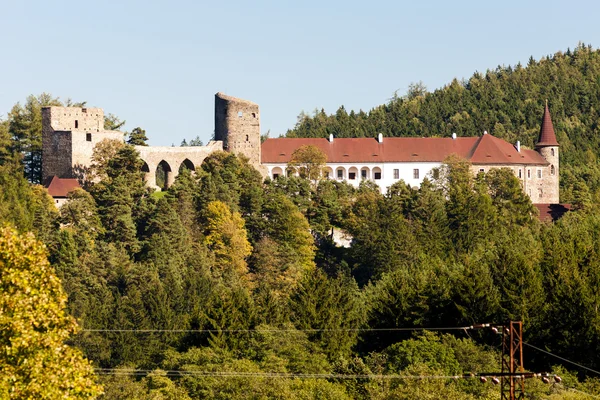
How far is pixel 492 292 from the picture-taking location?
2156 inches

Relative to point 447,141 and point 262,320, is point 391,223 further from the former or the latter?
point 262,320

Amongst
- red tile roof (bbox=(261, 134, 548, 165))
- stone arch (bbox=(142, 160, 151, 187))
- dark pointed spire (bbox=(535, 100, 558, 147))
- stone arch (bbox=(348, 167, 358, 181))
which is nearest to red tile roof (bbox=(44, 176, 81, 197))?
stone arch (bbox=(142, 160, 151, 187))

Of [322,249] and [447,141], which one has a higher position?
[447,141]

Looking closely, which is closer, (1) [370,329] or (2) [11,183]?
(1) [370,329]

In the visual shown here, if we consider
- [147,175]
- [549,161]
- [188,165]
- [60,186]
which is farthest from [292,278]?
[549,161]

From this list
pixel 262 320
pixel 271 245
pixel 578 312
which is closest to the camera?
pixel 578 312

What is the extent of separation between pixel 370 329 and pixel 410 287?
10.0ft

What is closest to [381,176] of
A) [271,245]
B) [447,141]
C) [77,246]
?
[447,141]

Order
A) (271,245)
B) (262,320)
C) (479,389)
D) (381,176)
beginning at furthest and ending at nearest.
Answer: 1. (381,176)
2. (271,245)
3. (262,320)
4. (479,389)

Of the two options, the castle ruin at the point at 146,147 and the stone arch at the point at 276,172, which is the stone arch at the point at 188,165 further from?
the stone arch at the point at 276,172

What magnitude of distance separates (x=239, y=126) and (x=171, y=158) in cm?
512

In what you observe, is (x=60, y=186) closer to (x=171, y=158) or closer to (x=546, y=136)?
(x=171, y=158)

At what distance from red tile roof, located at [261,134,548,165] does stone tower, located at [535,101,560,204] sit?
0.67 m

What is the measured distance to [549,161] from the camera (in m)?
97.0
